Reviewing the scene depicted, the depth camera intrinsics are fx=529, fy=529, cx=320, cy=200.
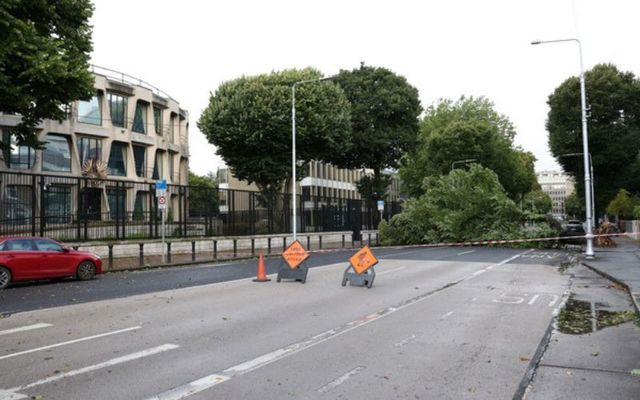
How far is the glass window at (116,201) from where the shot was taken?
23609mm

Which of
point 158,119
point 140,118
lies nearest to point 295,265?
point 140,118

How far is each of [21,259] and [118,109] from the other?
1313 inches

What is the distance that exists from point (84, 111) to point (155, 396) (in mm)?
42214

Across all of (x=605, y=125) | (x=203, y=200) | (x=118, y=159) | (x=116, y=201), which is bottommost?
(x=116, y=201)

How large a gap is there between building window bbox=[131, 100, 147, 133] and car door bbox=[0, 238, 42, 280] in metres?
33.6

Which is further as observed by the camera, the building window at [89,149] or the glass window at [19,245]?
the building window at [89,149]

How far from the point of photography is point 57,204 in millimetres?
21156

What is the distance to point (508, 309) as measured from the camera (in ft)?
33.6

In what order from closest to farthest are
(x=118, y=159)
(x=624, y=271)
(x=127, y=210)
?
(x=624, y=271) → (x=127, y=210) → (x=118, y=159)

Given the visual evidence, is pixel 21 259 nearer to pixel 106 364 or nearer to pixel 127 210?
pixel 106 364

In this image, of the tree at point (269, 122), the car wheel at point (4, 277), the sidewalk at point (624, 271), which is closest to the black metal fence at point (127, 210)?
the tree at point (269, 122)

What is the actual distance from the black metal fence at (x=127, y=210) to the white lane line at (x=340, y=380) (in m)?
17.6

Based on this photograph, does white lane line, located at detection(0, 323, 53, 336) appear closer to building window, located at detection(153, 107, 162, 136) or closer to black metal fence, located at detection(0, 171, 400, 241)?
black metal fence, located at detection(0, 171, 400, 241)

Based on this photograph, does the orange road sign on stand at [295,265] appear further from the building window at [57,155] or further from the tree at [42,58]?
the building window at [57,155]
